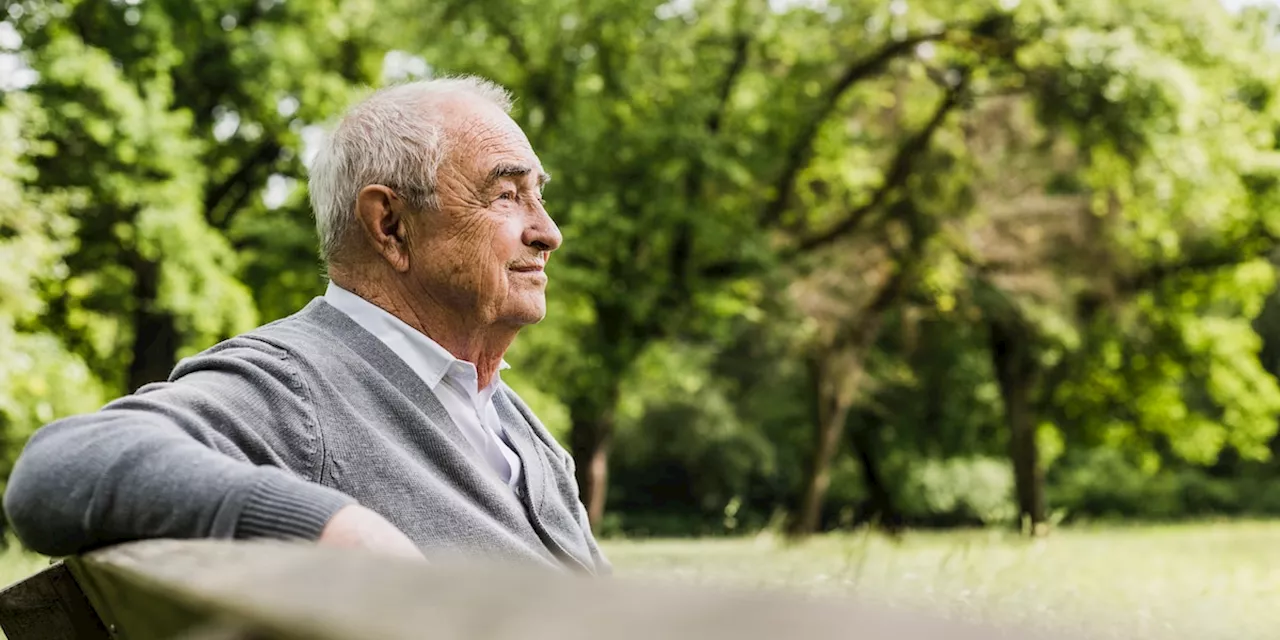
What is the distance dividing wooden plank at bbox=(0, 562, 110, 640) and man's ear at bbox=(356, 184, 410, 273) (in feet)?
3.33

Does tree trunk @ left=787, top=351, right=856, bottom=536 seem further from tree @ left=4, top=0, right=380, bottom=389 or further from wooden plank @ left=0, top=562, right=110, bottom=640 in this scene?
wooden plank @ left=0, top=562, right=110, bottom=640

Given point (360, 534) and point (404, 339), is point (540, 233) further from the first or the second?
point (360, 534)

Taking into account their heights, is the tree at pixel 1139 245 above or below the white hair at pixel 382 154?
below

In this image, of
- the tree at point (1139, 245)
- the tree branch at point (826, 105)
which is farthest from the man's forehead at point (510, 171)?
the tree branch at point (826, 105)

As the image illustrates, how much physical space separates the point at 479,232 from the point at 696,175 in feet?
45.3

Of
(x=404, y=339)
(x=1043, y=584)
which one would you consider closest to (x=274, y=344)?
(x=404, y=339)

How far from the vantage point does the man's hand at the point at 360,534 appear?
4.41 ft

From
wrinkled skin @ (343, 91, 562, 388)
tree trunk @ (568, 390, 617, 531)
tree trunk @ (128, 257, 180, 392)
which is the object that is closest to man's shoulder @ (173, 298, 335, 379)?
wrinkled skin @ (343, 91, 562, 388)

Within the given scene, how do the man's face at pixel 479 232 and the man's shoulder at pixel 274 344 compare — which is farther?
the man's face at pixel 479 232

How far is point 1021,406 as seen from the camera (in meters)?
23.1

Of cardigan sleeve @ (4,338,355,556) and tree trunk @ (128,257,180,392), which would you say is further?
tree trunk @ (128,257,180,392)

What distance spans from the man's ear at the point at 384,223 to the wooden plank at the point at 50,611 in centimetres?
101

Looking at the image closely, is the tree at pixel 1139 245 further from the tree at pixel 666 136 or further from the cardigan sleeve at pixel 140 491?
the cardigan sleeve at pixel 140 491

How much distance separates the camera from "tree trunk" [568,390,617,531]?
1694 centimetres
